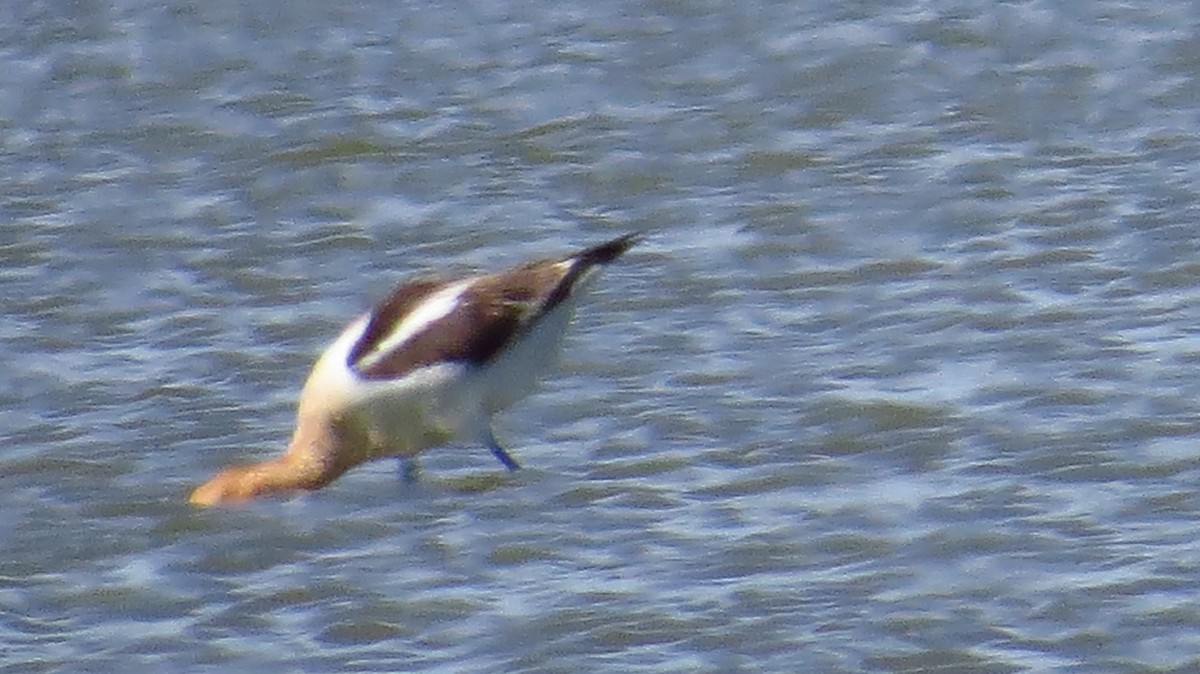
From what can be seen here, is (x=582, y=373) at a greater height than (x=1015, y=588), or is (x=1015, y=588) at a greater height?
(x=582, y=373)

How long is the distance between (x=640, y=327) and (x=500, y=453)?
1001mm

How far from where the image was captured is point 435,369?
27.0 ft

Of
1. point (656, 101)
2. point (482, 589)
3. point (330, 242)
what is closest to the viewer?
point (482, 589)

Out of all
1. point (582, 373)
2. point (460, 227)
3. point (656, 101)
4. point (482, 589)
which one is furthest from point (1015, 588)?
point (656, 101)

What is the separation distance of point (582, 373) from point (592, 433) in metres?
0.47

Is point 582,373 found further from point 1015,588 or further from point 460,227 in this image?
point 1015,588

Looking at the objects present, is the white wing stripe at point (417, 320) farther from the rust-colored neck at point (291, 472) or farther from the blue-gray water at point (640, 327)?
the blue-gray water at point (640, 327)

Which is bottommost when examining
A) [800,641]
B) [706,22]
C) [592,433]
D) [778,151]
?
[800,641]

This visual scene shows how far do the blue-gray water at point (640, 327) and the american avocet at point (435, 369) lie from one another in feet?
0.49

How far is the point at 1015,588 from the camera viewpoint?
6.84 metres

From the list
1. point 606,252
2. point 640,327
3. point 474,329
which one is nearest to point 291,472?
point 474,329

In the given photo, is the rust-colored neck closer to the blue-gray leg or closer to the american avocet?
the american avocet

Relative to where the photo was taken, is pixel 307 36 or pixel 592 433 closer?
pixel 592 433

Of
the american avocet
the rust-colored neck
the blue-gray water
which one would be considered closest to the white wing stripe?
the american avocet
